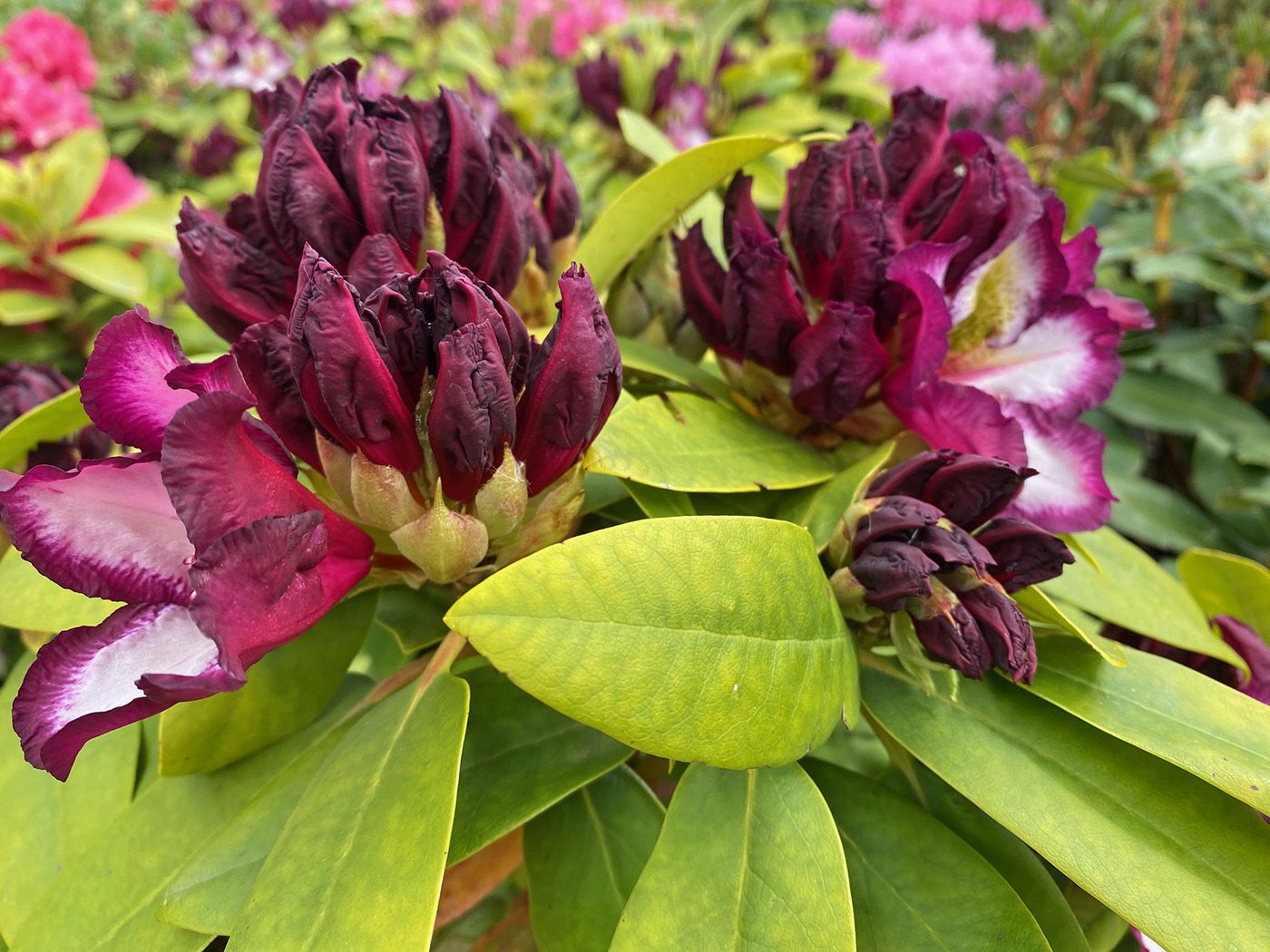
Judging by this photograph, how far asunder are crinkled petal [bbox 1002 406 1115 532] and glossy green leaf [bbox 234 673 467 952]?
0.42m

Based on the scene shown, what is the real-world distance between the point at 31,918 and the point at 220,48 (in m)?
3.03

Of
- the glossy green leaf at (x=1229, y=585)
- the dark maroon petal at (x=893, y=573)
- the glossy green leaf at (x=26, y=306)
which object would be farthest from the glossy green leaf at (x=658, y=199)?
the glossy green leaf at (x=26, y=306)

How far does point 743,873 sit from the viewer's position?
0.51 meters

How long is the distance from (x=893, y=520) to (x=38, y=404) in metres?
0.78

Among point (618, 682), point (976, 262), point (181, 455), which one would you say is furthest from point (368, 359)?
point (976, 262)

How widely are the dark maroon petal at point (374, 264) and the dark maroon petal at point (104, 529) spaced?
0.16m

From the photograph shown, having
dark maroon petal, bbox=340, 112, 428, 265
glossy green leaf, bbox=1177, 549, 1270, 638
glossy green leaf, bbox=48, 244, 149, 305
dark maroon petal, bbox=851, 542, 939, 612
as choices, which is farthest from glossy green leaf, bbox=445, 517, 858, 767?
glossy green leaf, bbox=48, 244, 149, 305

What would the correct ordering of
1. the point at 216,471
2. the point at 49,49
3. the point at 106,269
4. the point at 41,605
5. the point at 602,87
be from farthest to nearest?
the point at 49,49 < the point at 602,87 < the point at 106,269 < the point at 41,605 < the point at 216,471

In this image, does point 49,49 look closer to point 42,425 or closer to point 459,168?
point 42,425

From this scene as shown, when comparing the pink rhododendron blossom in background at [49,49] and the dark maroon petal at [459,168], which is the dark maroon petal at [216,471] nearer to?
the dark maroon petal at [459,168]

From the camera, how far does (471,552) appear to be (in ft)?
1.71

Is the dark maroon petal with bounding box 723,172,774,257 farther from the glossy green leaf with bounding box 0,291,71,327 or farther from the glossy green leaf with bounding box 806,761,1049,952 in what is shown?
the glossy green leaf with bounding box 0,291,71,327

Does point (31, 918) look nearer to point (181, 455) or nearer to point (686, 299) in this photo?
point (181, 455)

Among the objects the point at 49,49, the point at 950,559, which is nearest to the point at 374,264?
the point at 950,559
